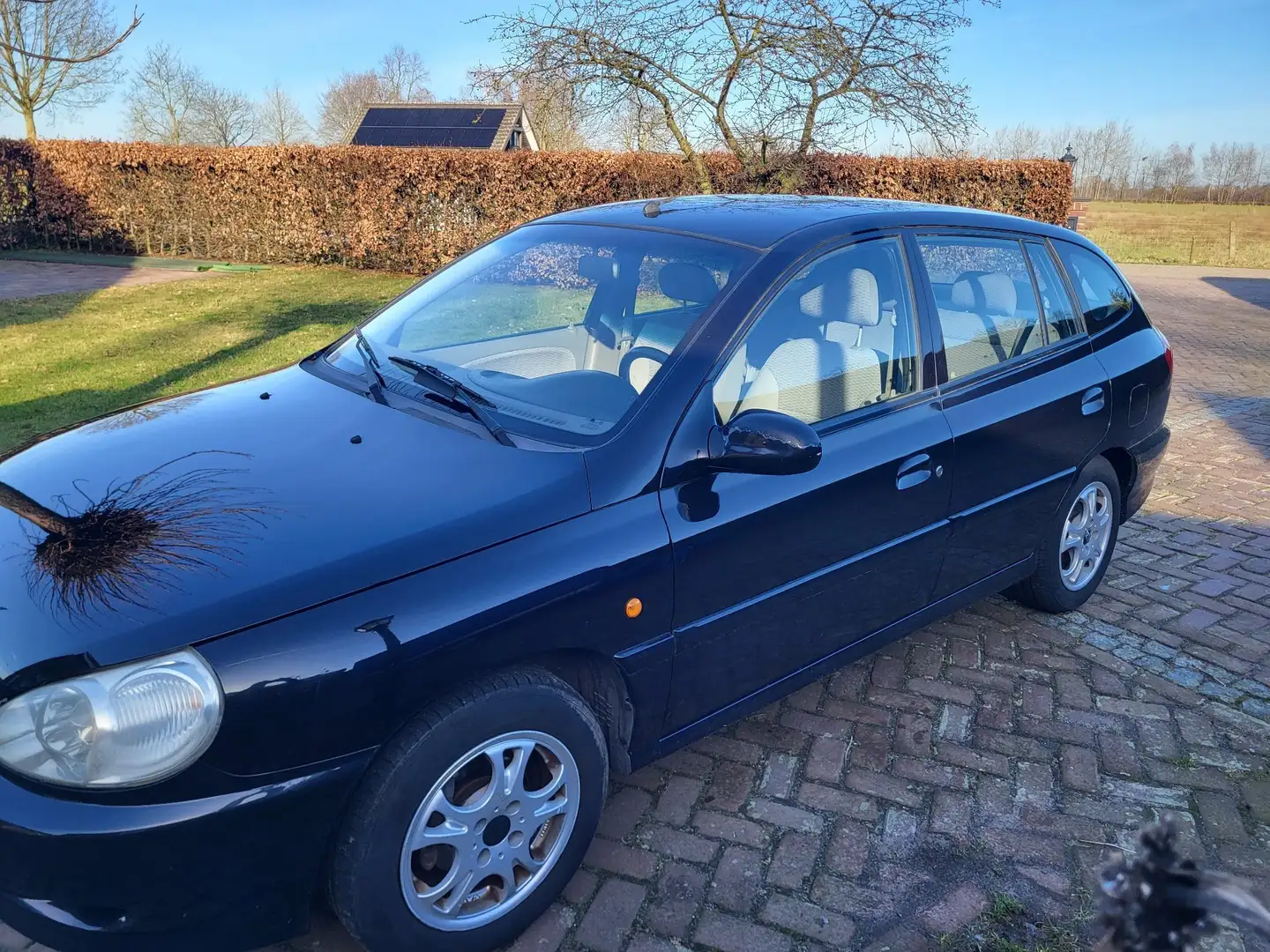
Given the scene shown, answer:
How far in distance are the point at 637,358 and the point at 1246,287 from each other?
69.0 ft

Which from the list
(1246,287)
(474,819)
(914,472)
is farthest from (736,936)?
(1246,287)

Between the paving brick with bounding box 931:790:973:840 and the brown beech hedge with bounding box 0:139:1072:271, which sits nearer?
the paving brick with bounding box 931:790:973:840

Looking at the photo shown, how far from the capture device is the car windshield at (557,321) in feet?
8.70

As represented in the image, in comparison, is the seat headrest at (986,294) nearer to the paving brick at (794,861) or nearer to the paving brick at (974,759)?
the paving brick at (974,759)

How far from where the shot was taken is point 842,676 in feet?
11.9


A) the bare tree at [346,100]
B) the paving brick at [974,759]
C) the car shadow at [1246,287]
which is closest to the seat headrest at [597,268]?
the paving brick at [974,759]

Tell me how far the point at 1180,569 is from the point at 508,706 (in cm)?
400

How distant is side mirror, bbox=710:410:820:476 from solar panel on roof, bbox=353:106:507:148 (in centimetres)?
2789

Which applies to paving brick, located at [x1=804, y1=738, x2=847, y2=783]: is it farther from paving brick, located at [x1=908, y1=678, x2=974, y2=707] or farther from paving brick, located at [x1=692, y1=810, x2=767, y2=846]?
paving brick, located at [x1=908, y1=678, x2=974, y2=707]

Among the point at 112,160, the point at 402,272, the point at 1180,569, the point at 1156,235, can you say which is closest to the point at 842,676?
the point at 1180,569

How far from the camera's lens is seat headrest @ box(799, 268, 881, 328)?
9.55 feet

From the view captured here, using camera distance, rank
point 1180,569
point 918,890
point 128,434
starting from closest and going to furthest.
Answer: point 918,890 < point 128,434 < point 1180,569

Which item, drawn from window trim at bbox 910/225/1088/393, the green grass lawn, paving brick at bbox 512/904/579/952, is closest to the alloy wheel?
paving brick at bbox 512/904/579/952

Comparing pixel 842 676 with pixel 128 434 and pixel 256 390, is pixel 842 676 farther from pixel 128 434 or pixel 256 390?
pixel 128 434
